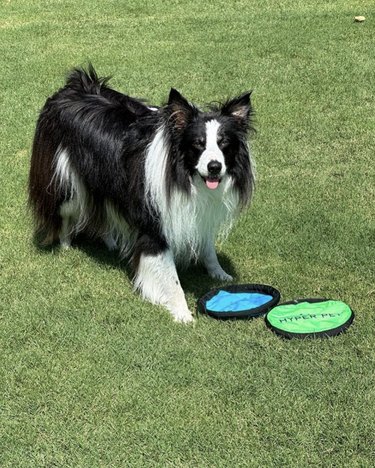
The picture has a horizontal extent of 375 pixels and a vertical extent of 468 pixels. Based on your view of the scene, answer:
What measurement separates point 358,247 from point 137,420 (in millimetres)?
2603

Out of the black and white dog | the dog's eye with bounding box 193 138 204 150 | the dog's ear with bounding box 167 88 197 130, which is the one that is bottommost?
the black and white dog

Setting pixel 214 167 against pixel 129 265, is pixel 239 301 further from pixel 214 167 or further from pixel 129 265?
pixel 214 167

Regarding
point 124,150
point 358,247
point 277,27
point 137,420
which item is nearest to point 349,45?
point 277,27

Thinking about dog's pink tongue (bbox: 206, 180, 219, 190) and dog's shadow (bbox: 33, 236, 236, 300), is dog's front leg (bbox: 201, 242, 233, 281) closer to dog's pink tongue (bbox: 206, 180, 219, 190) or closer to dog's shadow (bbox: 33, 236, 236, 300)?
dog's shadow (bbox: 33, 236, 236, 300)

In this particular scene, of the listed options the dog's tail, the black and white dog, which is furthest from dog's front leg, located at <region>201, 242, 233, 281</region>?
the dog's tail

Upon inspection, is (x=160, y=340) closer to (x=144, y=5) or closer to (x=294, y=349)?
(x=294, y=349)

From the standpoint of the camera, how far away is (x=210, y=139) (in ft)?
13.8

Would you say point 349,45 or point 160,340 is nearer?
point 160,340

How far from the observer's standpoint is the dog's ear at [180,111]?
4.25 metres

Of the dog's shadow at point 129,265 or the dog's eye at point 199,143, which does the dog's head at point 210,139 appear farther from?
the dog's shadow at point 129,265

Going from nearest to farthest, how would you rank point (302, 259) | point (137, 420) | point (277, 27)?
point (137, 420) < point (302, 259) < point (277, 27)

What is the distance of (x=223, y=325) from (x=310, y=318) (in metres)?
0.58

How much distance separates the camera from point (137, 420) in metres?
3.77

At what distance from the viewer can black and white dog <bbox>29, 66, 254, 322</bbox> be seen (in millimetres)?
4320
